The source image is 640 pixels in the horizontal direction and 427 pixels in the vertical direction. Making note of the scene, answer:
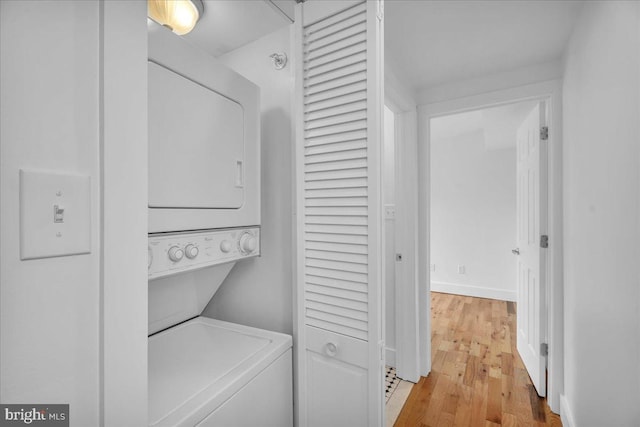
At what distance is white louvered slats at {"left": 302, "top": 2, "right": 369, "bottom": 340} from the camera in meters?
1.10

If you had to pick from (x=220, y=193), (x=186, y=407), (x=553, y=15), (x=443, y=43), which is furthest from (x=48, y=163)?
(x=553, y=15)

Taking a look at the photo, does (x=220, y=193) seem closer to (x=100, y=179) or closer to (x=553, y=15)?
(x=100, y=179)

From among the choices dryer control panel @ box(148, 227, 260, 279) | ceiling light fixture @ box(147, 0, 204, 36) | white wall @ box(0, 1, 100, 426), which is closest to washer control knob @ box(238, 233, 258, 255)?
A: dryer control panel @ box(148, 227, 260, 279)

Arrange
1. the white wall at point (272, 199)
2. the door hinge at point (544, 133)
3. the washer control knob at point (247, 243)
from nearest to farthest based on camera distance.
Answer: the washer control knob at point (247, 243)
the white wall at point (272, 199)
the door hinge at point (544, 133)

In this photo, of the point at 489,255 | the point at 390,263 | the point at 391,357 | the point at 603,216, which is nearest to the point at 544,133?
the point at 603,216

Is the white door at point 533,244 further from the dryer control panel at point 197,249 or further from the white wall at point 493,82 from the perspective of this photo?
the dryer control panel at point 197,249

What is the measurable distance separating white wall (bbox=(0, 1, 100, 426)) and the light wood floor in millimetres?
2004

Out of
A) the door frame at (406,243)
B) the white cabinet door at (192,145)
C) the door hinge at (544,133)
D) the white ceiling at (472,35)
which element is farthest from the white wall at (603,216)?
the white cabinet door at (192,145)

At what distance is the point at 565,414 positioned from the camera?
6.25ft

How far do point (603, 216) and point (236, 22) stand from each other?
5.75ft

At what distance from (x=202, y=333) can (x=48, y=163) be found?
3.44ft

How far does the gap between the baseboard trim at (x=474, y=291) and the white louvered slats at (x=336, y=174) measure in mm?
4195

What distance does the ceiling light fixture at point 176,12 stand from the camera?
3.75 feet

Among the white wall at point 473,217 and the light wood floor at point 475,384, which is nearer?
the light wood floor at point 475,384
